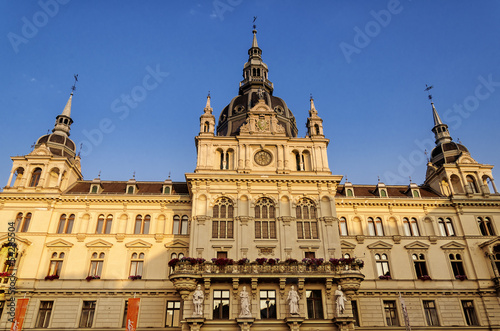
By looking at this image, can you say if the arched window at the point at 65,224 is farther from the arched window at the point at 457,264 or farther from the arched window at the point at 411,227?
the arched window at the point at 457,264

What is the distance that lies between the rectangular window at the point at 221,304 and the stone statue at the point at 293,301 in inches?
220

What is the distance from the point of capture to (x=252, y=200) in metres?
41.2

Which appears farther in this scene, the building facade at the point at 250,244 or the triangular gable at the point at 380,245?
the triangular gable at the point at 380,245

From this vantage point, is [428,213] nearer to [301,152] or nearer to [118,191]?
[301,152]

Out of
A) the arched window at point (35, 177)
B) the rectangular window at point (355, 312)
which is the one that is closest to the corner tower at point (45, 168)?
the arched window at point (35, 177)

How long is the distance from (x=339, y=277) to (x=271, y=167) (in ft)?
45.6

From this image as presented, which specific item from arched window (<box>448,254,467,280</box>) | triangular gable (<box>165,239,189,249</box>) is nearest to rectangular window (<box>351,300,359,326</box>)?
arched window (<box>448,254,467,280</box>)

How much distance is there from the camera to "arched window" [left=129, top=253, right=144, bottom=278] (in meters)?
41.2

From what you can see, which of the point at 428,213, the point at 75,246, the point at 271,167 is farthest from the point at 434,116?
the point at 75,246

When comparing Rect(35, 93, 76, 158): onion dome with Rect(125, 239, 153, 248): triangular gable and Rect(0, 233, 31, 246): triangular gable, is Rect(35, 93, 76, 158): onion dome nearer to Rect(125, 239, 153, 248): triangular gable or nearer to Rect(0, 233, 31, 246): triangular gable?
Rect(0, 233, 31, 246): triangular gable

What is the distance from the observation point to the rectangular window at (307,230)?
40.0m

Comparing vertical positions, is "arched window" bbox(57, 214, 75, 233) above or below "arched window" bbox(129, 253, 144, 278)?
above

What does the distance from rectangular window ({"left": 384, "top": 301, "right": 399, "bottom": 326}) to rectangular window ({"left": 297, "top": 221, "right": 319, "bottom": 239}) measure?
10692mm

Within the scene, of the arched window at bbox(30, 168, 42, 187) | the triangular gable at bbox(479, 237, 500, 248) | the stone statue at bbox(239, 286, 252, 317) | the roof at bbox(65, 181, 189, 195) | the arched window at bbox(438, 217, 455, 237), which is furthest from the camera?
the roof at bbox(65, 181, 189, 195)
